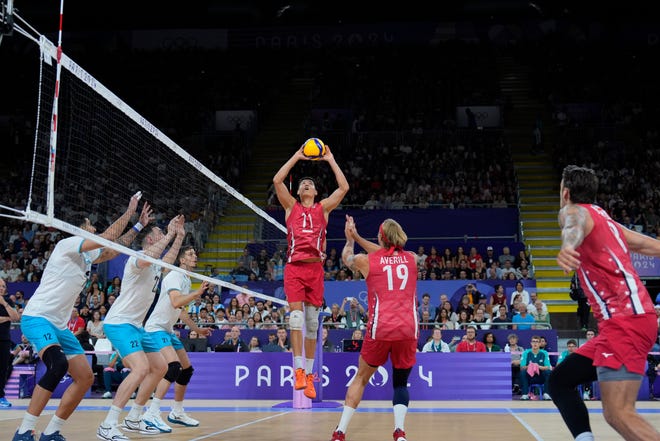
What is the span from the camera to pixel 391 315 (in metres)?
7.55

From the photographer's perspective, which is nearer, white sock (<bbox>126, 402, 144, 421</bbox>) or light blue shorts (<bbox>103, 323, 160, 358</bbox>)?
light blue shorts (<bbox>103, 323, 160, 358</bbox>)

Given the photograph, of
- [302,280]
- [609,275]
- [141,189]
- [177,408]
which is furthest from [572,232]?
[141,189]

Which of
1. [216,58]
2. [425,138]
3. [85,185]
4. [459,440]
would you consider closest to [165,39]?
[216,58]

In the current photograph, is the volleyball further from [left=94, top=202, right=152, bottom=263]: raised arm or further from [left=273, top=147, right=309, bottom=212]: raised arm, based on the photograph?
[left=94, top=202, right=152, bottom=263]: raised arm

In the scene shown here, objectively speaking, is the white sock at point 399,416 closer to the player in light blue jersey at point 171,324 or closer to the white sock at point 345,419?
the white sock at point 345,419

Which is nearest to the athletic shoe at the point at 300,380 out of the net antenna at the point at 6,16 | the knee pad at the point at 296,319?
the knee pad at the point at 296,319

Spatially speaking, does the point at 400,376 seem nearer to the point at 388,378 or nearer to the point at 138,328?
the point at 138,328

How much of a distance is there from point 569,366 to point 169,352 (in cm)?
600

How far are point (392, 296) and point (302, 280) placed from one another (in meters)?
1.75

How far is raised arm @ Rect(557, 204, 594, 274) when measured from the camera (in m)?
4.68

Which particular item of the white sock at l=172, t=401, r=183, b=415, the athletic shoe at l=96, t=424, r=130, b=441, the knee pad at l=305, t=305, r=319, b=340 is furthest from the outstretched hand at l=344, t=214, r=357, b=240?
the white sock at l=172, t=401, r=183, b=415

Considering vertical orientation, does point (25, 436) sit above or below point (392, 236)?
below

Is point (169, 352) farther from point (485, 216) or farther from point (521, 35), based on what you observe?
Answer: point (521, 35)

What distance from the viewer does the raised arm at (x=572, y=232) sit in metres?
4.68
